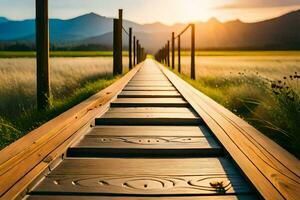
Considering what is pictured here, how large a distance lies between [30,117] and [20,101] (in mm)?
3601

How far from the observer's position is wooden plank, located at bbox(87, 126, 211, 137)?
115 inches

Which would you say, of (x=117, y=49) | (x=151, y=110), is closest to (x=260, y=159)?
(x=151, y=110)

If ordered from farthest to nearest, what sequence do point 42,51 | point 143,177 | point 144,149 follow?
1. point 42,51
2. point 144,149
3. point 143,177

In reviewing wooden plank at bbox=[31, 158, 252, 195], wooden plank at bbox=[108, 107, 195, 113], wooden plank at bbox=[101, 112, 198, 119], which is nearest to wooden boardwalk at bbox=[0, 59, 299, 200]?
wooden plank at bbox=[31, 158, 252, 195]

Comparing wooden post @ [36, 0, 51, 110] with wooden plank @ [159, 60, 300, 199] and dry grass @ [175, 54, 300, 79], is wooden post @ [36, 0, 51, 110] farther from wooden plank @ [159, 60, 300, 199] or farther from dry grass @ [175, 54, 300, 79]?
dry grass @ [175, 54, 300, 79]

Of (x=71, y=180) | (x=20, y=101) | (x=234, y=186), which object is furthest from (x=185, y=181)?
(x=20, y=101)

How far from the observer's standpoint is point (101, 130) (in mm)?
3062

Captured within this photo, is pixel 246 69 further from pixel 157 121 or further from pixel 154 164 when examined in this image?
pixel 154 164

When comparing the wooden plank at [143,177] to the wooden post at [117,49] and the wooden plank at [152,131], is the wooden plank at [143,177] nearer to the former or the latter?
the wooden plank at [152,131]

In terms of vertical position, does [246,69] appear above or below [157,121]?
above

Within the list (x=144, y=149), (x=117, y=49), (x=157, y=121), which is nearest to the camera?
(x=144, y=149)

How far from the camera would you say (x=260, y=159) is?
205 cm

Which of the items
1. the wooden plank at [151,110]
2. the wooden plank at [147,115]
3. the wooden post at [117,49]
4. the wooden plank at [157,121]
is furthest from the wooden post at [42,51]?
the wooden post at [117,49]

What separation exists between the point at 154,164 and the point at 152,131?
91 cm
